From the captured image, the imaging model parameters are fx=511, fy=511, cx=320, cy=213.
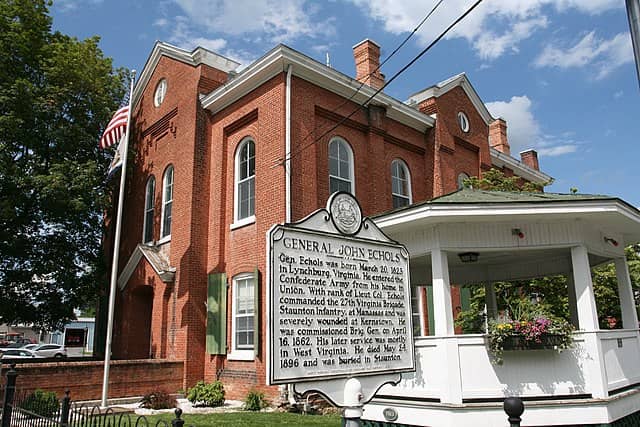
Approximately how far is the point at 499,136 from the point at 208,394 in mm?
22579

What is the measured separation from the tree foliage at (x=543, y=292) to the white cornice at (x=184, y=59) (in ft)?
30.0

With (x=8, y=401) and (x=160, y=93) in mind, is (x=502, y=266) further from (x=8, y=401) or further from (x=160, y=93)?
(x=160, y=93)

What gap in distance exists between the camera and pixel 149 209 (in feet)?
62.7

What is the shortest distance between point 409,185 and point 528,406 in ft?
39.4

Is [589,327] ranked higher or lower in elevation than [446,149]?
lower

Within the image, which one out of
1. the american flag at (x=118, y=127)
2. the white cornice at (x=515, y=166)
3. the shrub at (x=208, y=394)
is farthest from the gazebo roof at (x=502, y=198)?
the white cornice at (x=515, y=166)

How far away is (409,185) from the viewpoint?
62.0ft

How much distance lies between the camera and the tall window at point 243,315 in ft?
46.2

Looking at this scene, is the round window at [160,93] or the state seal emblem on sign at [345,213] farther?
the round window at [160,93]

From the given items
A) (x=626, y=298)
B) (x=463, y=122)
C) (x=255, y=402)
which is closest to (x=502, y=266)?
(x=626, y=298)

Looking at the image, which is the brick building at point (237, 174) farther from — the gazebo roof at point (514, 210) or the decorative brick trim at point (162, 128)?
the gazebo roof at point (514, 210)

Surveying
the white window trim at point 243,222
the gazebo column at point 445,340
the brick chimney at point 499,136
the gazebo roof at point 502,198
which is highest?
the brick chimney at point 499,136

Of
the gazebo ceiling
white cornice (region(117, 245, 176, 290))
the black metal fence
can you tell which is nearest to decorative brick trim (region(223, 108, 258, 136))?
white cornice (region(117, 245, 176, 290))

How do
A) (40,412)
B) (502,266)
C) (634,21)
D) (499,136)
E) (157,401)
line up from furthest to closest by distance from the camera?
(499,136) < (157,401) < (502,266) < (40,412) < (634,21)
